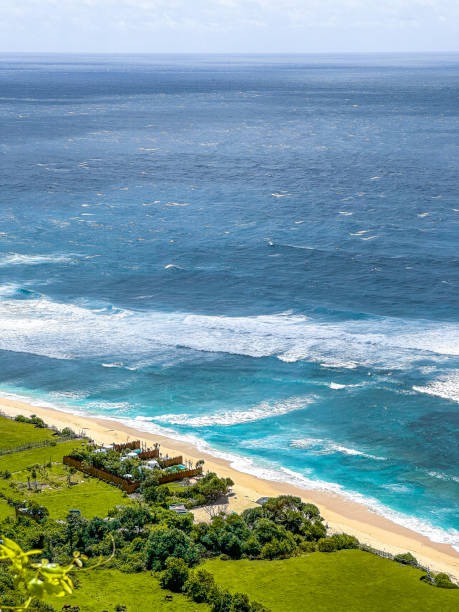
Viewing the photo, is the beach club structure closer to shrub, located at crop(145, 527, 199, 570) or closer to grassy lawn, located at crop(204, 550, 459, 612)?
shrub, located at crop(145, 527, 199, 570)

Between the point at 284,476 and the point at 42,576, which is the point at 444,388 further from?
the point at 42,576

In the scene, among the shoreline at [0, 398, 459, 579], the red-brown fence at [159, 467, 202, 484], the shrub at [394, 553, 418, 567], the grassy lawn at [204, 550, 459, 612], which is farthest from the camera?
the red-brown fence at [159, 467, 202, 484]

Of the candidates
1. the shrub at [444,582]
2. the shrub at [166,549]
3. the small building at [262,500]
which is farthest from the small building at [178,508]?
the shrub at [444,582]

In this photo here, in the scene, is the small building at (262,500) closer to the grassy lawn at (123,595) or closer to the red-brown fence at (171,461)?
the red-brown fence at (171,461)

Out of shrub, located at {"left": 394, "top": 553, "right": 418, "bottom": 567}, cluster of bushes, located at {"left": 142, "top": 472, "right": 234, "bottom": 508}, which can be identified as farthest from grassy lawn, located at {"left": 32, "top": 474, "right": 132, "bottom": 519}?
shrub, located at {"left": 394, "top": 553, "right": 418, "bottom": 567}

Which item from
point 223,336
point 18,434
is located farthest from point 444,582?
point 223,336
